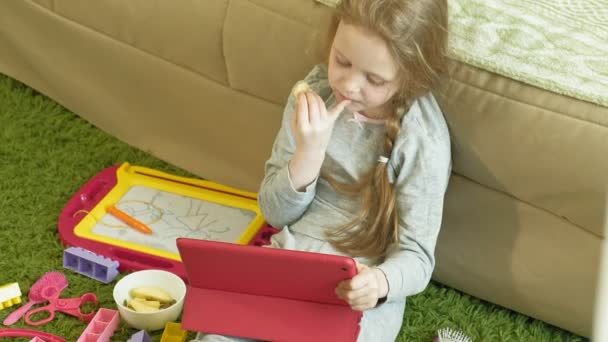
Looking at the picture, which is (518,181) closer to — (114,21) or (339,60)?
(339,60)

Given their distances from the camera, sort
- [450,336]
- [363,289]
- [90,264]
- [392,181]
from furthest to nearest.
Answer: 1. [90,264]
2. [450,336]
3. [392,181]
4. [363,289]

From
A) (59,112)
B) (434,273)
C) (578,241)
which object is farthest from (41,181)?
(578,241)

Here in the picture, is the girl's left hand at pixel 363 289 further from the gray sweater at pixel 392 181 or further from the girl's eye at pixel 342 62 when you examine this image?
the girl's eye at pixel 342 62

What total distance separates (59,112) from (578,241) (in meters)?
1.20

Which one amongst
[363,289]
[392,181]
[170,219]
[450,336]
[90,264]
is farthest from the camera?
[170,219]

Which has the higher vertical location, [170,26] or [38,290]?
[170,26]

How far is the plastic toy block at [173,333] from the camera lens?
124cm

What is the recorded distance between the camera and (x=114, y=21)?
1.54 meters

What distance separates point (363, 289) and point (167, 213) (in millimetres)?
600

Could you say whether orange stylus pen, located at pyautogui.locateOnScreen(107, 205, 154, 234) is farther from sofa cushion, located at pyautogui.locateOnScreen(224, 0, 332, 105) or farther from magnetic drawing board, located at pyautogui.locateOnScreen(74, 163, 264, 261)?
sofa cushion, located at pyautogui.locateOnScreen(224, 0, 332, 105)

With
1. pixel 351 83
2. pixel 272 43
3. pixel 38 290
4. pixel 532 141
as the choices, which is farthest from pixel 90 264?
pixel 532 141

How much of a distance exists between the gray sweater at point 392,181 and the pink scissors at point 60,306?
357 mm

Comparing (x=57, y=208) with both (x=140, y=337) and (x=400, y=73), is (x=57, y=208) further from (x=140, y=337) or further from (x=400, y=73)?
(x=400, y=73)

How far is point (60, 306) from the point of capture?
1.32 metres
